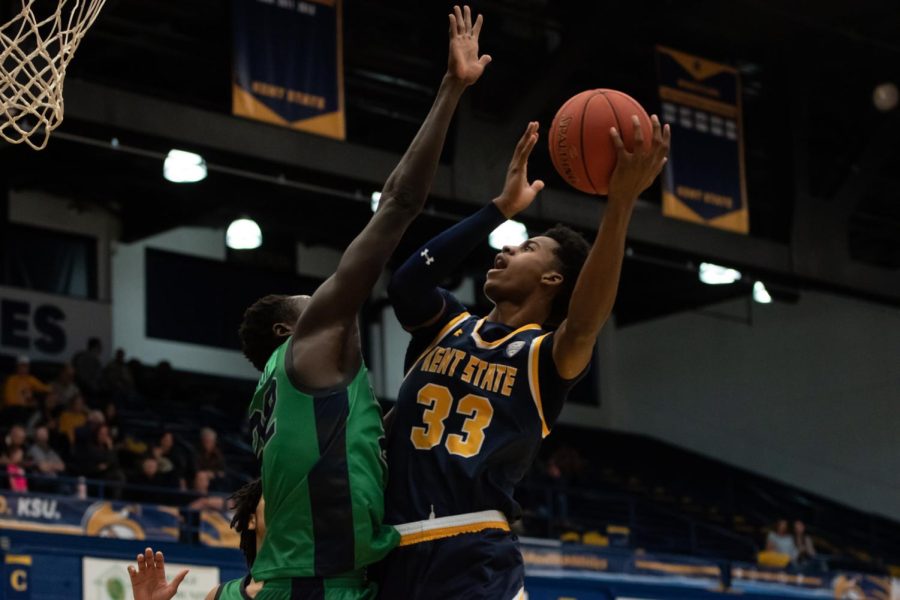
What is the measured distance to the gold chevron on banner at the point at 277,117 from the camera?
42.4 feet

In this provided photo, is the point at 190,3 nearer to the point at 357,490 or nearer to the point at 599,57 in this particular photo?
the point at 599,57

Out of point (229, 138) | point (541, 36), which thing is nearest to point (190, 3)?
point (229, 138)

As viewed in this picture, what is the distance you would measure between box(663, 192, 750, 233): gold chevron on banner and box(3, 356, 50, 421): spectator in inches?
267

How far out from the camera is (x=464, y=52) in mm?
4316

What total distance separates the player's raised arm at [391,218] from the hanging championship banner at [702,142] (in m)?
11.2

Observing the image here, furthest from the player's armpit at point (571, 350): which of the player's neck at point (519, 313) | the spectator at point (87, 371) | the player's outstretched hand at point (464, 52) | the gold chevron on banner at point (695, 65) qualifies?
the spectator at point (87, 371)

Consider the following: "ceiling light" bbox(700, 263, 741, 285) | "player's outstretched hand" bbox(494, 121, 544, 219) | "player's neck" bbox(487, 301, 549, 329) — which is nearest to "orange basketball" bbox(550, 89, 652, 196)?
→ "player's outstretched hand" bbox(494, 121, 544, 219)

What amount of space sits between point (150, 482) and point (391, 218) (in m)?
11.1

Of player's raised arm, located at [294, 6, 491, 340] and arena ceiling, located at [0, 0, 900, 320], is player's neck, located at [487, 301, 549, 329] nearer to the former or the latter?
player's raised arm, located at [294, 6, 491, 340]

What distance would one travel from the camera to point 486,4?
17.0 metres

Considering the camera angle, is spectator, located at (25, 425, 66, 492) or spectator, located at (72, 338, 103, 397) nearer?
spectator, located at (25, 425, 66, 492)

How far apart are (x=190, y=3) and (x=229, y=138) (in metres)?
3.03

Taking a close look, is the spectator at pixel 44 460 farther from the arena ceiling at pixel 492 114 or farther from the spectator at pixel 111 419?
the arena ceiling at pixel 492 114

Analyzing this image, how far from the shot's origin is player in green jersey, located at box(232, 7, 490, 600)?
13.7 feet
